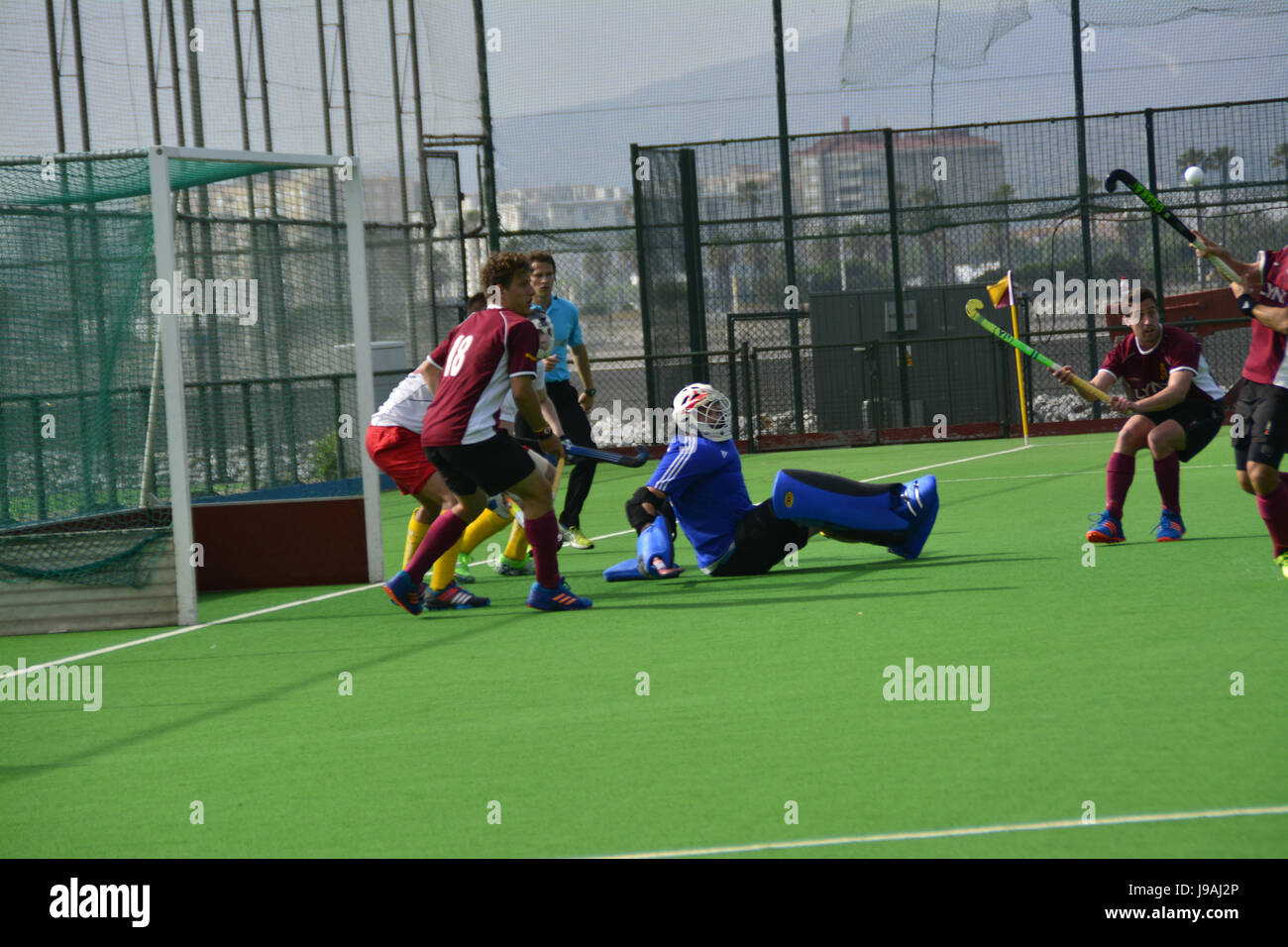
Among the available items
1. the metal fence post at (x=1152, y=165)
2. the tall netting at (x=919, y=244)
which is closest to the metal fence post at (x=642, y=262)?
the tall netting at (x=919, y=244)

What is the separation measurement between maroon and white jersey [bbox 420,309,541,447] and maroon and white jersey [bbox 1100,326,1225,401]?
398cm

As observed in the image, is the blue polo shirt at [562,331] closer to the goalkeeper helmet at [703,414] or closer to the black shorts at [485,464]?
the goalkeeper helmet at [703,414]

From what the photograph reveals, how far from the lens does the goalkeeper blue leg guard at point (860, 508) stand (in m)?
8.74

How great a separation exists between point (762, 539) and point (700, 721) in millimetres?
3748

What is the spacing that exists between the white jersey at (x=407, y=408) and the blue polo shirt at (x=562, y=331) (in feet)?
7.96

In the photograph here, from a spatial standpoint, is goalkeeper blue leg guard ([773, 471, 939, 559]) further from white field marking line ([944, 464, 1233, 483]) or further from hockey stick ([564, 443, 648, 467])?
white field marking line ([944, 464, 1233, 483])

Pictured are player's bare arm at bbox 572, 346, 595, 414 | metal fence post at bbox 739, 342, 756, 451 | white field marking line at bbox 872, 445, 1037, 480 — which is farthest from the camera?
metal fence post at bbox 739, 342, 756, 451

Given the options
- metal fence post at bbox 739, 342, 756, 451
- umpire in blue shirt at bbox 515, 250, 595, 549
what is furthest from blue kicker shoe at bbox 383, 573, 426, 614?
metal fence post at bbox 739, 342, 756, 451

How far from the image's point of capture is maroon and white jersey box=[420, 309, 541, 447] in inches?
310

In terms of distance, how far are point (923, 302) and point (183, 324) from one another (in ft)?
42.0

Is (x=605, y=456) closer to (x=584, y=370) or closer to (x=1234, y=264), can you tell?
(x=584, y=370)

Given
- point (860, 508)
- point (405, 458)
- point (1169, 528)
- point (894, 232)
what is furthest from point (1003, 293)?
point (405, 458)

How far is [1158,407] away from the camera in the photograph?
9.52 meters
